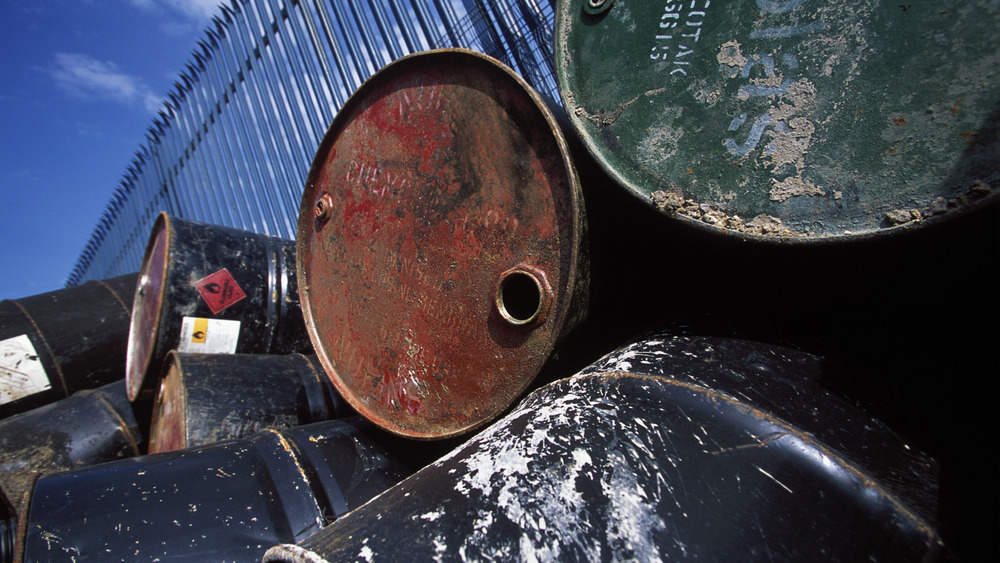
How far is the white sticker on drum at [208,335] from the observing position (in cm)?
196

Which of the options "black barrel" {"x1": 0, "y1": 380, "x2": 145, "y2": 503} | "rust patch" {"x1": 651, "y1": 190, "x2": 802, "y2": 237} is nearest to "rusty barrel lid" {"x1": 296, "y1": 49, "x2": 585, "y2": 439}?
"rust patch" {"x1": 651, "y1": 190, "x2": 802, "y2": 237}

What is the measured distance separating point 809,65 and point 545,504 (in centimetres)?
76

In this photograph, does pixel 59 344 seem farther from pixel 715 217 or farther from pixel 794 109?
pixel 794 109

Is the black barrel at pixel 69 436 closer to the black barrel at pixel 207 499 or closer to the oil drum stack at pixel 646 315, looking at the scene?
the oil drum stack at pixel 646 315

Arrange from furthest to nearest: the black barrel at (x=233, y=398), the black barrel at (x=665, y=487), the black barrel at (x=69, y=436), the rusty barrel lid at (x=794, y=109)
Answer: the black barrel at (x=69, y=436), the black barrel at (x=233, y=398), the rusty barrel lid at (x=794, y=109), the black barrel at (x=665, y=487)

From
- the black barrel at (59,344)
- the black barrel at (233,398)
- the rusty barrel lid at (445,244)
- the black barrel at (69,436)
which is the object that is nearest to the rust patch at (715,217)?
the rusty barrel lid at (445,244)

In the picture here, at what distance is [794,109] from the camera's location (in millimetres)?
796

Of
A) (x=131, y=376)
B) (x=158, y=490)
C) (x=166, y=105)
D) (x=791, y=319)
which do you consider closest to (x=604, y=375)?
(x=791, y=319)

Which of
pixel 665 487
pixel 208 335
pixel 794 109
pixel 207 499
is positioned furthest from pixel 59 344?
pixel 794 109

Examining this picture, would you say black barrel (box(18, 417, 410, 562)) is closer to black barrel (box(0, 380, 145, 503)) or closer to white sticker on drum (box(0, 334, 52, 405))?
black barrel (box(0, 380, 145, 503))

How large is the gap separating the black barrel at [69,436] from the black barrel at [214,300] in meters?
0.11

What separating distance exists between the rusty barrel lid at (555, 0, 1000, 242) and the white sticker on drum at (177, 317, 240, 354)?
5.46 feet

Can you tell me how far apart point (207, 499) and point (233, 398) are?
2.30 feet

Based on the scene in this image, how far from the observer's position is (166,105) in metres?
6.42
